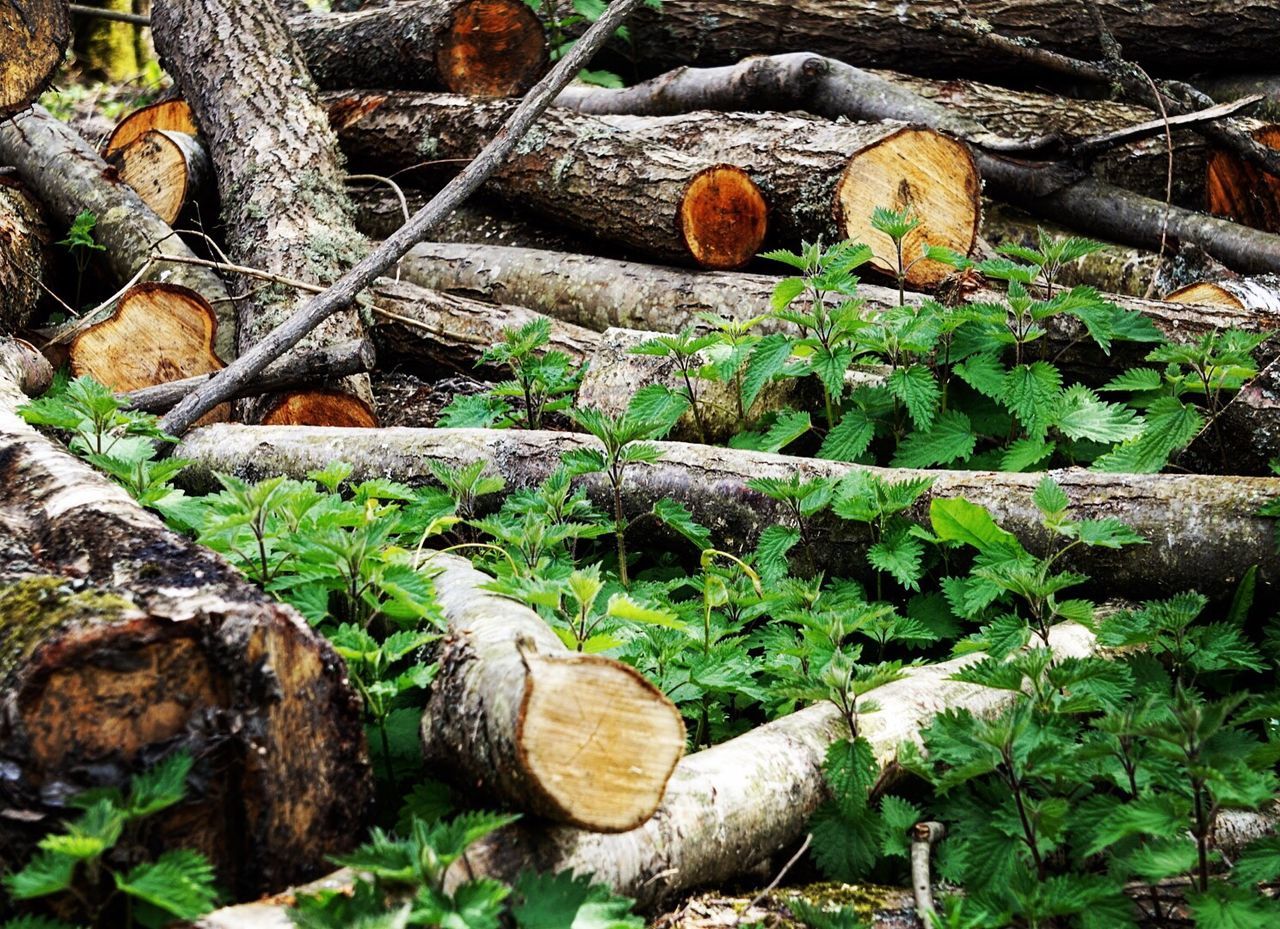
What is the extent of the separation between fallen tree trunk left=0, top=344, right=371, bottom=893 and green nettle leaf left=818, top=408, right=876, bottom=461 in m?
2.01

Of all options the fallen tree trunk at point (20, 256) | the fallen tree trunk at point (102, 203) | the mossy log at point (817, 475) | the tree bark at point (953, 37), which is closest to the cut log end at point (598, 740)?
the mossy log at point (817, 475)

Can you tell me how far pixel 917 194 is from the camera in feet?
16.5

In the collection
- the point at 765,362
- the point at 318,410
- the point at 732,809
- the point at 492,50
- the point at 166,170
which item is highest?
the point at 492,50

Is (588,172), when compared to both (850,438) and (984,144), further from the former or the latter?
(850,438)

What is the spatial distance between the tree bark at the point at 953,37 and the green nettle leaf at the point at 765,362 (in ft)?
12.7

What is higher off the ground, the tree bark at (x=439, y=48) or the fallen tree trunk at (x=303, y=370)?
the tree bark at (x=439, y=48)

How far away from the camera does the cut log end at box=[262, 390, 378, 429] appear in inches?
181

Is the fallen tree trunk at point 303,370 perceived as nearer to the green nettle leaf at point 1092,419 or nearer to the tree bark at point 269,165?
the tree bark at point 269,165

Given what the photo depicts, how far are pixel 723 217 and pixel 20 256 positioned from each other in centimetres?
327

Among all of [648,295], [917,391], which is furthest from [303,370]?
[917,391]

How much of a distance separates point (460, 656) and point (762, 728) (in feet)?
2.25

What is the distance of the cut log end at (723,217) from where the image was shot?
16.8ft

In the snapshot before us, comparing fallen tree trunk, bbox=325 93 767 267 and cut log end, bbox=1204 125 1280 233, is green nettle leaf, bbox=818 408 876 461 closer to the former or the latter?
fallen tree trunk, bbox=325 93 767 267

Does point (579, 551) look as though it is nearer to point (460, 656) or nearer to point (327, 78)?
point (460, 656)
